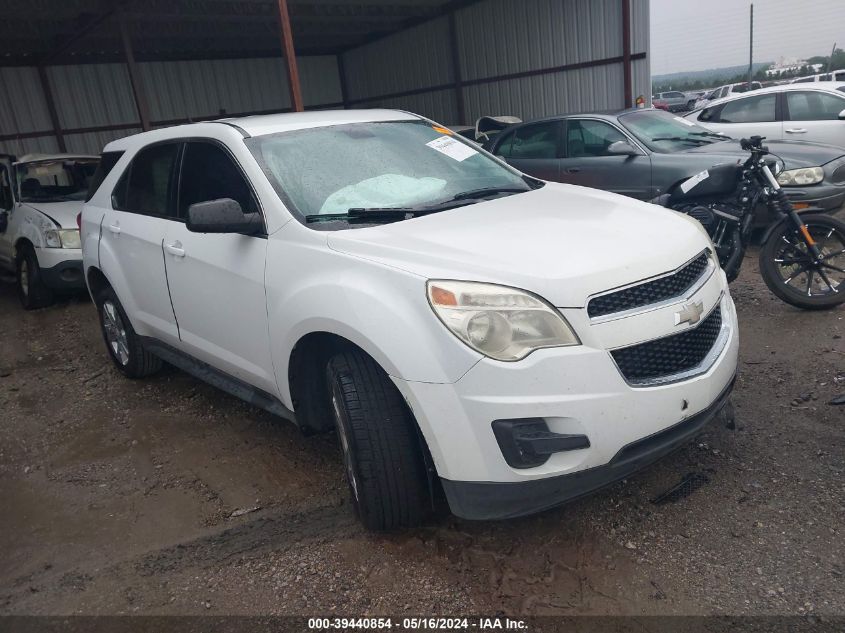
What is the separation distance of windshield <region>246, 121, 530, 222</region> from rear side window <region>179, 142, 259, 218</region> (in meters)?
Answer: 0.18

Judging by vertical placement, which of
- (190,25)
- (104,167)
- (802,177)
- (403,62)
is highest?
(190,25)

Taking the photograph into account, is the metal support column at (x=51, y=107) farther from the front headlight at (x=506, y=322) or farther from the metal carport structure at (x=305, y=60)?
the front headlight at (x=506, y=322)

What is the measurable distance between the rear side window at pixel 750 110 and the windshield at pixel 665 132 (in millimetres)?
2074

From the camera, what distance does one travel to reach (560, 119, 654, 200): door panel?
6.85 m

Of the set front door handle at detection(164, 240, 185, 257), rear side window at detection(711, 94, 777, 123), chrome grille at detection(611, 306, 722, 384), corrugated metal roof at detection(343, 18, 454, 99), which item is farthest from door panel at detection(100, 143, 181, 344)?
corrugated metal roof at detection(343, 18, 454, 99)

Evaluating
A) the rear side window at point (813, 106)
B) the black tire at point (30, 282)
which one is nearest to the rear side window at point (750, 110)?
the rear side window at point (813, 106)

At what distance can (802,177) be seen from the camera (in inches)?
252

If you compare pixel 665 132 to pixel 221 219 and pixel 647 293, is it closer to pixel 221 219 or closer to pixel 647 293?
pixel 647 293

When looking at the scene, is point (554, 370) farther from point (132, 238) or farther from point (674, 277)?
point (132, 238)

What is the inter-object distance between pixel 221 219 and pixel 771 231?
3.92 meters

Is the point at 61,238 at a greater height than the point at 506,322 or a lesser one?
lesser

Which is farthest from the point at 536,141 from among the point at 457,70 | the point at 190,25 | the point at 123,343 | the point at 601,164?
the point at 190,25

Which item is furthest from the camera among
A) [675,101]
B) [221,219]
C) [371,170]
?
[675,101]

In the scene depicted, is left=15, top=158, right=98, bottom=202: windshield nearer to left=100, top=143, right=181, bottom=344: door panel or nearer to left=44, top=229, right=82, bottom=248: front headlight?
left=44, top=229, right=82, bottom=248: front headlight
